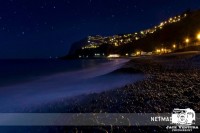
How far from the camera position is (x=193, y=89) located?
36.4 feet

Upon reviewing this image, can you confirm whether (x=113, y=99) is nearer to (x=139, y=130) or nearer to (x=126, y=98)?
(x=126, y=98)

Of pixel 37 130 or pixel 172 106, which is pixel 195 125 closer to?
pixel 172 106

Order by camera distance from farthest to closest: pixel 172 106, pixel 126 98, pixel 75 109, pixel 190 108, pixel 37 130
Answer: pixel 126 98
pixel 75 109
pixel 172 106
pixel 190 108
pixel 37 130

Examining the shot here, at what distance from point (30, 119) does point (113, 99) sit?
4.09 meters

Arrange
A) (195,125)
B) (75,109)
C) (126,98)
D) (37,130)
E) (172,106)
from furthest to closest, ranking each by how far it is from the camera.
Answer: (126,98) → (75,109) → (172,106) → (37,130) → (195,125)

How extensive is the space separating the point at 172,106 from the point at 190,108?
2.47 feet

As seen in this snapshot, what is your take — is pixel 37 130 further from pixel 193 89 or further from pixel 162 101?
pixel 193 89

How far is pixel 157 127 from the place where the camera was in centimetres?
671

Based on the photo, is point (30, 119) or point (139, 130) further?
point (30, 119)

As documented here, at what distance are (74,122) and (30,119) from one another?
2.02 metres

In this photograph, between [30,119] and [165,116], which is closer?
[165,116]

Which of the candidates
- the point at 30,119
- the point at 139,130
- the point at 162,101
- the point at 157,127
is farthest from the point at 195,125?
the point at 30,119

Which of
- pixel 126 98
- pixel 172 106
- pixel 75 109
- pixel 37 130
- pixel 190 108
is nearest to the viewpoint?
pixel 37 130

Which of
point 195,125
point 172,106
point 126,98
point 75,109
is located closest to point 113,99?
point 126,98
